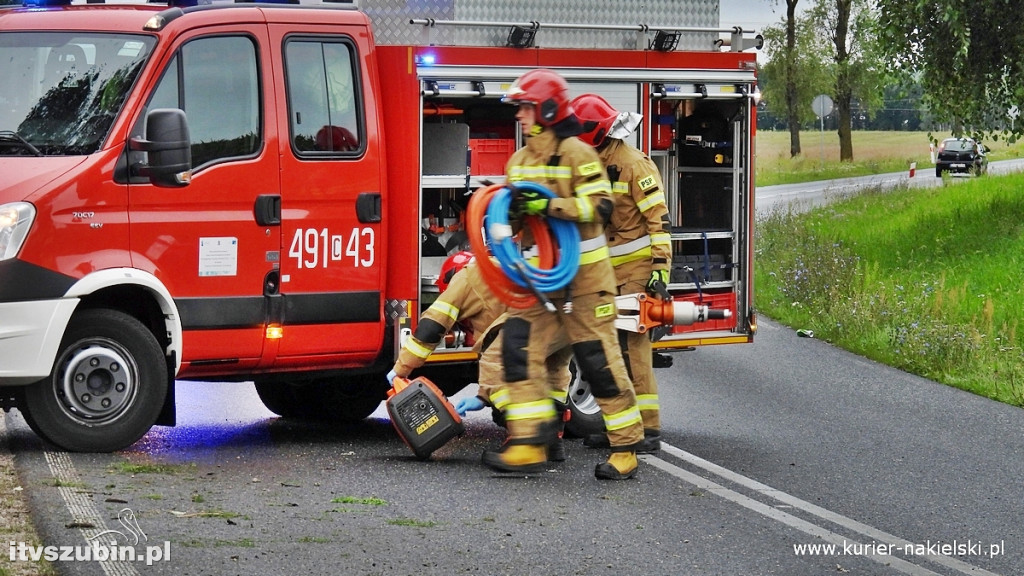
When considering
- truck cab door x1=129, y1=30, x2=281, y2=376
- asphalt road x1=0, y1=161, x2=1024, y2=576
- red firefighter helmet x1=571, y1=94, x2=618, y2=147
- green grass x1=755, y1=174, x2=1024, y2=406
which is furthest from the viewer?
green grass x1=755, y1=174, x2=1024, y2=406

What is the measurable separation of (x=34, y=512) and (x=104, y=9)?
126 inches

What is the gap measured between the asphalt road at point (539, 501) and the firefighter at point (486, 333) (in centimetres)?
37

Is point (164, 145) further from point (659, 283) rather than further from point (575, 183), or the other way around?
point (659, 283)

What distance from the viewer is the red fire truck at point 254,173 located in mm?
8023

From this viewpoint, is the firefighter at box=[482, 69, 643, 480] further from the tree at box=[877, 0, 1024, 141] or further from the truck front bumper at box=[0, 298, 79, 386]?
the tree at box=[877, 0, 1024, 141]

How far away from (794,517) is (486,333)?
2.35 meters

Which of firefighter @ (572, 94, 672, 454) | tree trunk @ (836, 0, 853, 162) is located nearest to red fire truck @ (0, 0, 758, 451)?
firefighter @ (572, 94, 672, 454)

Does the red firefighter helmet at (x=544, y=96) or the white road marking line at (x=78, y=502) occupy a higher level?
the red firefighter helmet at (x=544, y=96)

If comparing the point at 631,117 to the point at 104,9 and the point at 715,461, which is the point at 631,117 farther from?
the point at 104,9

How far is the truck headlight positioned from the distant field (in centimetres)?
2991

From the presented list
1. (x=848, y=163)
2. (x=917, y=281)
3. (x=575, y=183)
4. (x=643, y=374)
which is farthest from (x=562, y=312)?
(x=848, y=163)

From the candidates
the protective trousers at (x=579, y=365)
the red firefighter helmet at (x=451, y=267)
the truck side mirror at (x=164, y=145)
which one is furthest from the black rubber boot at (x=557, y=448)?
the truck side mirror at (x=164, y=145)

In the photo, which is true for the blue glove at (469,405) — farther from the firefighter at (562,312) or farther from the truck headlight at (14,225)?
the truck headlight at (14,225)

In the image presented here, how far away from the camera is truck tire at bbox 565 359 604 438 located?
380 inches
